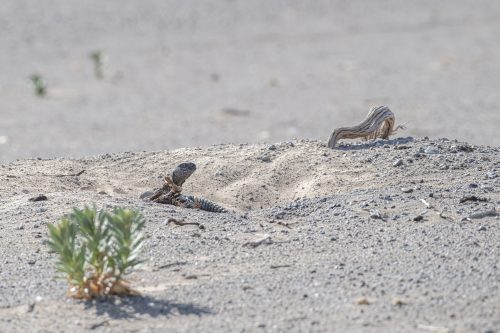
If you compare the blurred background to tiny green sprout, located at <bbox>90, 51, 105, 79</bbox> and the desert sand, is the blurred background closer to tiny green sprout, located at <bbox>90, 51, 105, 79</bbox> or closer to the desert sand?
tiny green sprout, located at <bbox>90, 51, 105, 79</bbox>

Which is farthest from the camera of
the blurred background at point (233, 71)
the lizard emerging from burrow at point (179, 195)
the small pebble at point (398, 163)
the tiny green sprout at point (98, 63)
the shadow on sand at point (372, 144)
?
the tiny green sprout at point (98, 63)

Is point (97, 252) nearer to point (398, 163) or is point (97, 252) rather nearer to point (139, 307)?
point (139, 307)

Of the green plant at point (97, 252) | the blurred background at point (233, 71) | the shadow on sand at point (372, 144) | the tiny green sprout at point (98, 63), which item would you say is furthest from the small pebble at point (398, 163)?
the tiny green sprout at point (98, 63)

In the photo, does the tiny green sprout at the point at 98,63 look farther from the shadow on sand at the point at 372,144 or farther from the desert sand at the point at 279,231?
the shadow on sand at the point at 372,144

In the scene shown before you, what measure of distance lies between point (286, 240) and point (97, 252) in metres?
1.20

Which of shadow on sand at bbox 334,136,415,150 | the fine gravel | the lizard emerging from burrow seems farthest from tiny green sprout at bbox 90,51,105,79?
the lizard emerging from burrow

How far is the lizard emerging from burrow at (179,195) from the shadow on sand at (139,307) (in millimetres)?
1601

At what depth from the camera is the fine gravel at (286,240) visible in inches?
175

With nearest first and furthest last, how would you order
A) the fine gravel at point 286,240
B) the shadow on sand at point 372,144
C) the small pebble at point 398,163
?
the fine gravel at point 286,240
the small pebble at point 398,163
the shadow on sand at point 372,144

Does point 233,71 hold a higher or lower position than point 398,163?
higher

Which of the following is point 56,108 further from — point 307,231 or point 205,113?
point 307,231

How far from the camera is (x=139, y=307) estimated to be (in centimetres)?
459

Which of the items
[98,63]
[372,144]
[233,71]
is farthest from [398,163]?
[233,71]

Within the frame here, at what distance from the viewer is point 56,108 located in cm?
1731
